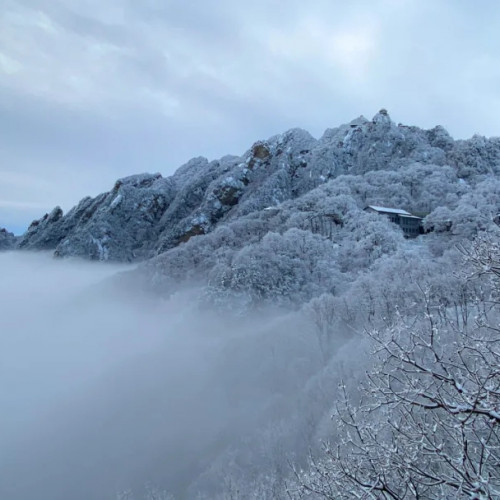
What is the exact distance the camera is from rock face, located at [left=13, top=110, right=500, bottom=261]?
463ft

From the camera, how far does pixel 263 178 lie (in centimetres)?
17075

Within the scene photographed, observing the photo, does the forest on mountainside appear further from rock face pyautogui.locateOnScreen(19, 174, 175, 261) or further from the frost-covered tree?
rock face pyautogui.locateOnScreen(19, 174, 175, 261)

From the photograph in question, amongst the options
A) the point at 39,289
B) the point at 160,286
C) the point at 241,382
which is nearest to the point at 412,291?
the point at 241,382

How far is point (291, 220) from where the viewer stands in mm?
103312

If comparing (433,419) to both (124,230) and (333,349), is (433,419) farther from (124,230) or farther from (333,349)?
(124,230)

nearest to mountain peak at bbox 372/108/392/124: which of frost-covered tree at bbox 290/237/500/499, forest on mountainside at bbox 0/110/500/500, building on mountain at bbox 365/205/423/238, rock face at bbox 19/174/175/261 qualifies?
forest on mountainside at bbox 0/110/500/500

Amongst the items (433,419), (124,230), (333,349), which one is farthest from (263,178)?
(433,419)

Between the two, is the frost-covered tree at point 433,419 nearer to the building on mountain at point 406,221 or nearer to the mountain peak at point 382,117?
the building on mountain at point 406,221

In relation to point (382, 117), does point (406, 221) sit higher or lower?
lower

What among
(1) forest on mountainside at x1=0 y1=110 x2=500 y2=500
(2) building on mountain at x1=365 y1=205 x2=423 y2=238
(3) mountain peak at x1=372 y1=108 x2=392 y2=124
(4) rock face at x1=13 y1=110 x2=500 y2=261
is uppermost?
(3) mountain peak at x1=372 y1=108 x2=392 y2=124

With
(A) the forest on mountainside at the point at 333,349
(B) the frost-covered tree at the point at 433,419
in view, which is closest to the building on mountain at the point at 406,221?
(A) the forest on mountainside at the point at 333,349

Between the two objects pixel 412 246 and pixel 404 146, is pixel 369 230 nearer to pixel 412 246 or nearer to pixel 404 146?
pixel 412 246

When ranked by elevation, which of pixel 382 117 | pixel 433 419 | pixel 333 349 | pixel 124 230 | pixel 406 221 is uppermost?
pixel 382 117

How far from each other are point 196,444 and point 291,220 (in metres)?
62.1
